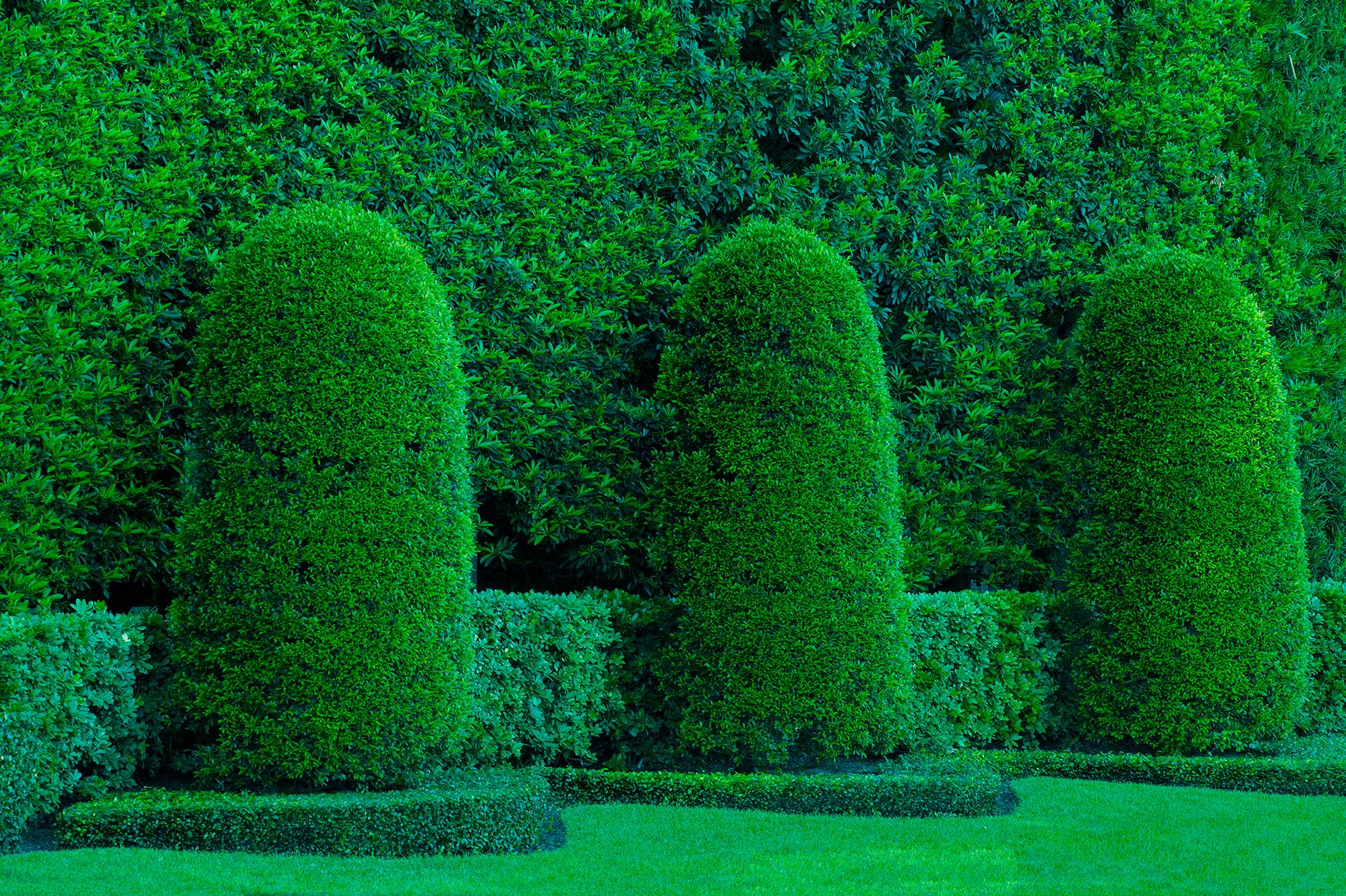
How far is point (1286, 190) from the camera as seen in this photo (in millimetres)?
11703

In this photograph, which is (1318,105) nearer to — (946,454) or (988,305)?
(988,305)

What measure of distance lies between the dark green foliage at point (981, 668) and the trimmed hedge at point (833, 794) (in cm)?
122

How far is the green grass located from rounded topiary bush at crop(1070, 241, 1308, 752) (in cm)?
140

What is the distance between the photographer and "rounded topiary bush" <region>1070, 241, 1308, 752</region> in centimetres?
919

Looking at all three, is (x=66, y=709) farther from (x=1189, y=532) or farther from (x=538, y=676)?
(x=1189, y=532)

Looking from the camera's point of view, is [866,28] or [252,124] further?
[866,28]

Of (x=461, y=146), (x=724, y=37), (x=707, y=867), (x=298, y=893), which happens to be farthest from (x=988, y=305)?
(x=298, y=893)

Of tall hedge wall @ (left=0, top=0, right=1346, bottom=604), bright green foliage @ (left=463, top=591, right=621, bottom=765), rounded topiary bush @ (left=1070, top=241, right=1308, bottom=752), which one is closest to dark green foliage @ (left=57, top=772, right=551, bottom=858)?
bright green foliage @ (left=463, top=591, right=621, bottom=765)

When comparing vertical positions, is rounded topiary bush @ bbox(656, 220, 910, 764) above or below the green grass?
above

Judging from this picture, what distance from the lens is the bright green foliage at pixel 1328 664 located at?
417 inches

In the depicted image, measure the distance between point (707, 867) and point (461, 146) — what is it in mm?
5100

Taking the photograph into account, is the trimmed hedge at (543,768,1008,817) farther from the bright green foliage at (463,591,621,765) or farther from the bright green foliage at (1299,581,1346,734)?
the bright green foliage at (1299,581,1346,734)

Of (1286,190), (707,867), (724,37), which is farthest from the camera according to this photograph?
(1286,190)

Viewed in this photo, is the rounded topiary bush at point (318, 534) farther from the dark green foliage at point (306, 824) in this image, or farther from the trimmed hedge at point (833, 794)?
the trimmed hedge at point (833, 794)
